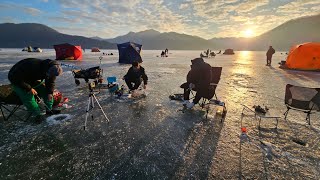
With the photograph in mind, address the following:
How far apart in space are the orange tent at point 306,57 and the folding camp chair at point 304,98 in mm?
13841

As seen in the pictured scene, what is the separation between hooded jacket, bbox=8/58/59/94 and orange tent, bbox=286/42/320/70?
1910cm

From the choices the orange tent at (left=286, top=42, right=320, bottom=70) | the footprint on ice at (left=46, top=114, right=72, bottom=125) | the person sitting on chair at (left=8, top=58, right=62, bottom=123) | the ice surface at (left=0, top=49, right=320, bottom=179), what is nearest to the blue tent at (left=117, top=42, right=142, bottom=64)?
the orange tent at (left=286, top=42, right=320, bottom=70)

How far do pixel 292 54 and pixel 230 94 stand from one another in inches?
518

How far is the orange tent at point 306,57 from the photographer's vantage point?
55.2 feet

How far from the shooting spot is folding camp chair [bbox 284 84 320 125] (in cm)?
577

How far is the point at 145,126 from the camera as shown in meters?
5.66

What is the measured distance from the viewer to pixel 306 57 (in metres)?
17.4

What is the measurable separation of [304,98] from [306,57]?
47.0ft

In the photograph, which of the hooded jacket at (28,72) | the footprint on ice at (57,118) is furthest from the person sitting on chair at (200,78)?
the hooded jacket at (28,72)

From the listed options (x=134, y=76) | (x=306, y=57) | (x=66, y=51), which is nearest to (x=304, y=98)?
(x=134, y=76)

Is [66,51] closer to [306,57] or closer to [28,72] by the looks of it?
[28,72]

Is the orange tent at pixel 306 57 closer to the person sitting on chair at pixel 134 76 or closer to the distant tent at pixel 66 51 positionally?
the person sitting on chair at pixel 134 76

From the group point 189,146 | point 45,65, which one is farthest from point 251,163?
point 45,65

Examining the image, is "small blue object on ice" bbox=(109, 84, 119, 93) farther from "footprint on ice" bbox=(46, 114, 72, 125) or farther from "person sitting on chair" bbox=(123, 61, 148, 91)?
"footprint on ice" bbox=(46, 114, 72, 125)
